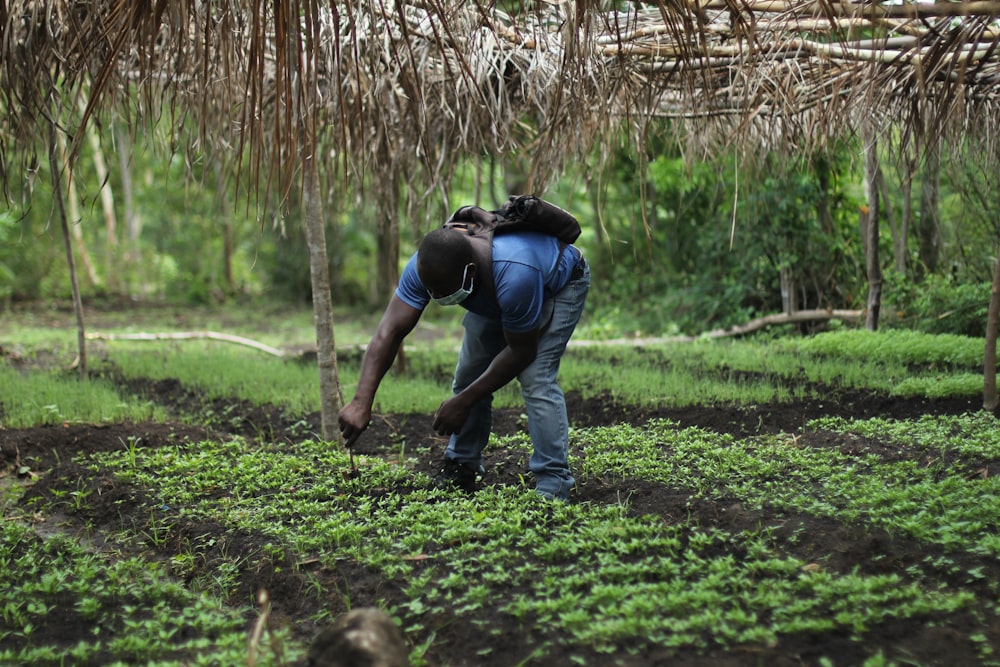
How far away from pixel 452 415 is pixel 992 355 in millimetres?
3685

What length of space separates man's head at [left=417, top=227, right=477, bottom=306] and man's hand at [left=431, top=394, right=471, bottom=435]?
0.52 meters

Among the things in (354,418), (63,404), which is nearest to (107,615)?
(354,418)

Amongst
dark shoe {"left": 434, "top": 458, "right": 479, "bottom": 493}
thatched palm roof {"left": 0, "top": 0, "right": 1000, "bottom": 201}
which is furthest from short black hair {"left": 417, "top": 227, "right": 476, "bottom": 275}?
dark shoe {"left": 434, "top": 458, "right": 479, "bottom": 493}

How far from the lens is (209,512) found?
4.05 m

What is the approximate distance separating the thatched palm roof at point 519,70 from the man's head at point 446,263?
525 millimetres

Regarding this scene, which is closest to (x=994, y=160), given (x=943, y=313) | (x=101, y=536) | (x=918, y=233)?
(x=943, y=313)

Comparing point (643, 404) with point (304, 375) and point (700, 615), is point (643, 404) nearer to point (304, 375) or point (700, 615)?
point (304, 375)

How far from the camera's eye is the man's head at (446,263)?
11.4 ft

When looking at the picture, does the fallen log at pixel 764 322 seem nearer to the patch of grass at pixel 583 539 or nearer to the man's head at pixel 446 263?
the patch of grass at pixel 583 539

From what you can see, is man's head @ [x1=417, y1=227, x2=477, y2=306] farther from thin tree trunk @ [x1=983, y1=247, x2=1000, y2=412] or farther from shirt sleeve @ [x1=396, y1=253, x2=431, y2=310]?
thin tree trunk @ [x1=983, y1=247, x2=1000, y2=412]

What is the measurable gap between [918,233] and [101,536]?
31.0ft

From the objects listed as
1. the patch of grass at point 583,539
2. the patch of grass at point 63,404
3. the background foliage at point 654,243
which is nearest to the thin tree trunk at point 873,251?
the background foliage at point 654,243

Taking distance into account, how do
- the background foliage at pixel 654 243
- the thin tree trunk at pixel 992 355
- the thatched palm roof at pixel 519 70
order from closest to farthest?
the thatched palm roof at pixel 519 70
the thin tree trunk at pixel 992 355
the background foliage at pixel 654 243

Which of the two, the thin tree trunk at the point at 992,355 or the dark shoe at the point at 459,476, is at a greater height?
the thin tree trunk at the point at 992,355
